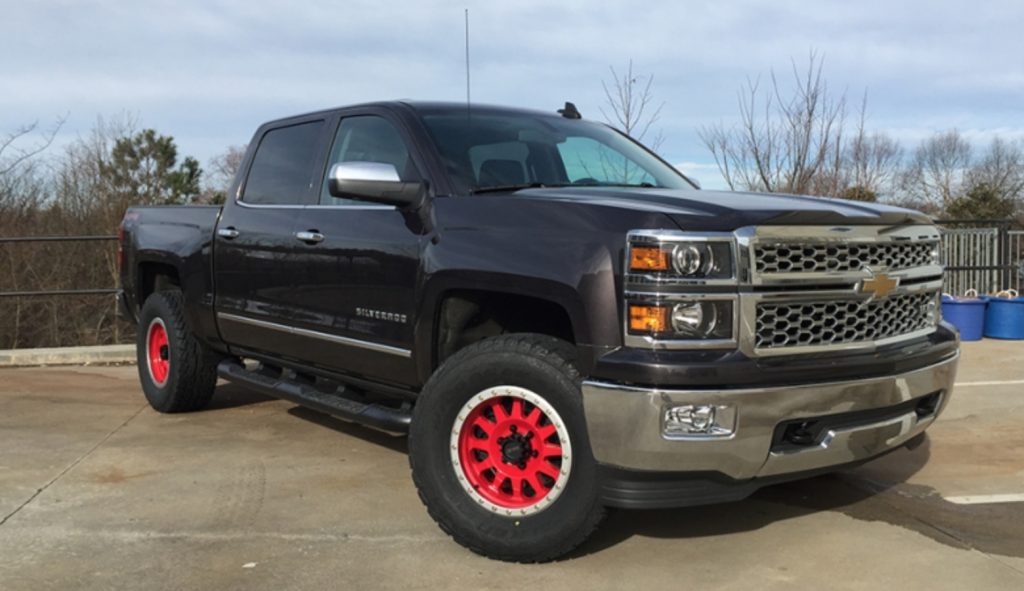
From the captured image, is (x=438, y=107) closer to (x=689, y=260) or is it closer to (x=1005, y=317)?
(x=689, y=260)

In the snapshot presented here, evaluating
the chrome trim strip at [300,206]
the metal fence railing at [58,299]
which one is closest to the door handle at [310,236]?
the chrome trim strip at [300,206]

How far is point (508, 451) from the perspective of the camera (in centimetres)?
333

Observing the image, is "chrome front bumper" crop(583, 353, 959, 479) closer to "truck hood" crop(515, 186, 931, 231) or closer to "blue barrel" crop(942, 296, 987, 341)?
"truck hood" crop(515, 186, 931, 231)

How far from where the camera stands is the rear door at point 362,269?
394 cm

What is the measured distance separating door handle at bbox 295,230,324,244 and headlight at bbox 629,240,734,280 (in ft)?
6.60

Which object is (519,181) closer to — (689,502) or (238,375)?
(689,502)

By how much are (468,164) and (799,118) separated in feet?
23.6

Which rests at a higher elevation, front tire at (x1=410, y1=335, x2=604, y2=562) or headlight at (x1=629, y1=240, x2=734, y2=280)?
headlight at (x1=629, y1=240, x2=734, y2=280)

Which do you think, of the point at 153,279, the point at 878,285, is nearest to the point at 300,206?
the point at 153,279

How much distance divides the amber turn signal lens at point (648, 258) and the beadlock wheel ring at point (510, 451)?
2.03ft

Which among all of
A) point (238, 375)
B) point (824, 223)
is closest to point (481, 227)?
point (824, 223)

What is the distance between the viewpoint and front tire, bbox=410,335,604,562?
315cm

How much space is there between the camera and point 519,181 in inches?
162

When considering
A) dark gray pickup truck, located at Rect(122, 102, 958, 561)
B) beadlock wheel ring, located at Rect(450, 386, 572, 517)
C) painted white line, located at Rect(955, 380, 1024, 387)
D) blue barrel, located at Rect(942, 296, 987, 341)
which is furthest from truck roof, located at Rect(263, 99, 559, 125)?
blue barrel, located at Rect(942, 296, 987, 341)
